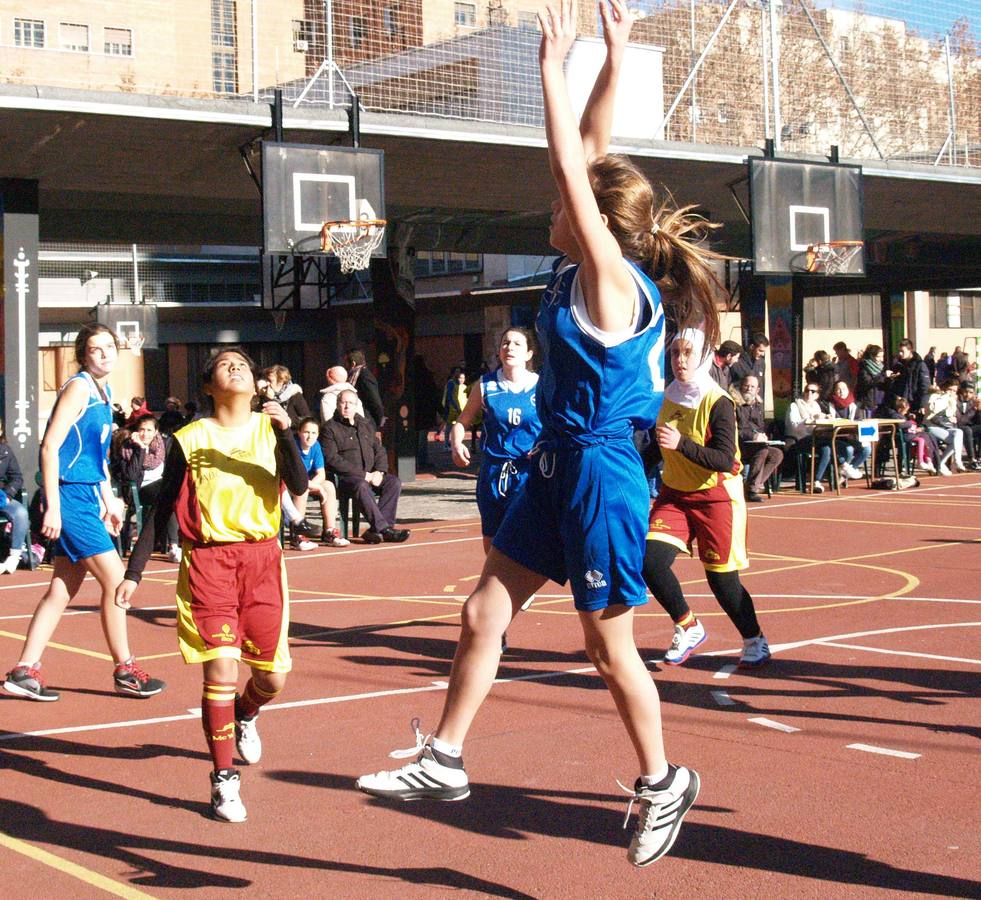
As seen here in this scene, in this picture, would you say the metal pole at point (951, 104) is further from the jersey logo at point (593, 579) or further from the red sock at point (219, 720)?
the jersey logo at point (593, 579)

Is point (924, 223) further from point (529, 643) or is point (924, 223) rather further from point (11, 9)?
point (529, 643)

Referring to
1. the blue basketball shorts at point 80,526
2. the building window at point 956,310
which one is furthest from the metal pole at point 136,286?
the blue basketball shorts at point 80,526

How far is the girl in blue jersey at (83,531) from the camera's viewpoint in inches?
286

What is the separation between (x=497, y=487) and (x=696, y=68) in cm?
1494

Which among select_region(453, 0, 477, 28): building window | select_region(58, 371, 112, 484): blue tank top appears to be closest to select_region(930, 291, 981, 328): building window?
select_region(453, 0, 477, 28): building window

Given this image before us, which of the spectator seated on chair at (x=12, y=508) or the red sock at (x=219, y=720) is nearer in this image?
the red sock at (x=219, y=720)

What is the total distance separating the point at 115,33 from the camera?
1239 inches

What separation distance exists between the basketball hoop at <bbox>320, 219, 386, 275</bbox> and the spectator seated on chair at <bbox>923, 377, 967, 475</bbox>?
35.2 feet

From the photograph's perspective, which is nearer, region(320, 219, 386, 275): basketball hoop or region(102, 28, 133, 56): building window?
region(320, 219, 386, 275): basketball hoop

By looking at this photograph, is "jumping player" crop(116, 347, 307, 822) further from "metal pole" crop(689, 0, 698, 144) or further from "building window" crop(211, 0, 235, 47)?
"metal pole" crop(689, 0, 698, 144)

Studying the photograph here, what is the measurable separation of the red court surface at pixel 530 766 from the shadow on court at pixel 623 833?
12 mm

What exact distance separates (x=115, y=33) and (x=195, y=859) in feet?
98.2

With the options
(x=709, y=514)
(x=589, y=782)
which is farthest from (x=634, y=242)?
(x=709, y=514)

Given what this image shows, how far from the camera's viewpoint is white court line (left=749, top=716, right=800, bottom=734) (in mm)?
6309
